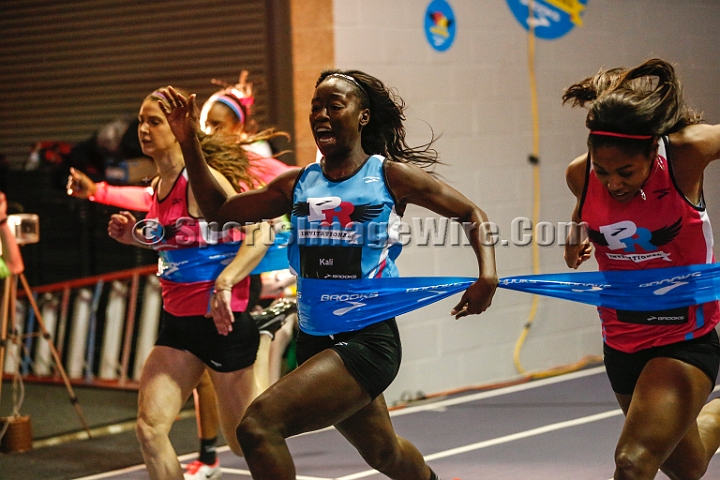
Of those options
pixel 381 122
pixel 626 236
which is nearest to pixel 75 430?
pixel 381 122

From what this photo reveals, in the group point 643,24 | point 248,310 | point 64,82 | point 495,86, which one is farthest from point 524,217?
point 64,82

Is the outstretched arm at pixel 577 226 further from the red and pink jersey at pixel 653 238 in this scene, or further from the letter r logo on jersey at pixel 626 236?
the letter r logo on jersey at pixel 626 236

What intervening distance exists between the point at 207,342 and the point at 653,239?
1.97 m

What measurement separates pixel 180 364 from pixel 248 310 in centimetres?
61

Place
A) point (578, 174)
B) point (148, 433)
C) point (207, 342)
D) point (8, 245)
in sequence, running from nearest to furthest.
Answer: point (578, 174) < point (148, 433) < point (207, 342) < point (8, 245)

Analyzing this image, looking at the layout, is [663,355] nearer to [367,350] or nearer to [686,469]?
[686,469]

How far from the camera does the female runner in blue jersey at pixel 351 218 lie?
12.3ft

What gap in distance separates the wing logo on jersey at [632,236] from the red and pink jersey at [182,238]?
1.78 m

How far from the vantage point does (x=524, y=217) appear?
7.91 metres

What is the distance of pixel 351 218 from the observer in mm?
3836

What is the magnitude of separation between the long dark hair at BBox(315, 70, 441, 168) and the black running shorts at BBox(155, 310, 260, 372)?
116 centimetres

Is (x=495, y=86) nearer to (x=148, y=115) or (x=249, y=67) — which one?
(x=249, y=67)

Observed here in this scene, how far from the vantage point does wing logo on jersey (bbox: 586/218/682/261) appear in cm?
372

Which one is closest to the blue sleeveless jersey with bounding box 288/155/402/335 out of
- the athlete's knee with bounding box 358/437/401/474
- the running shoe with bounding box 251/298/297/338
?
the athlete's knee with bounding box 358/437/401/474
